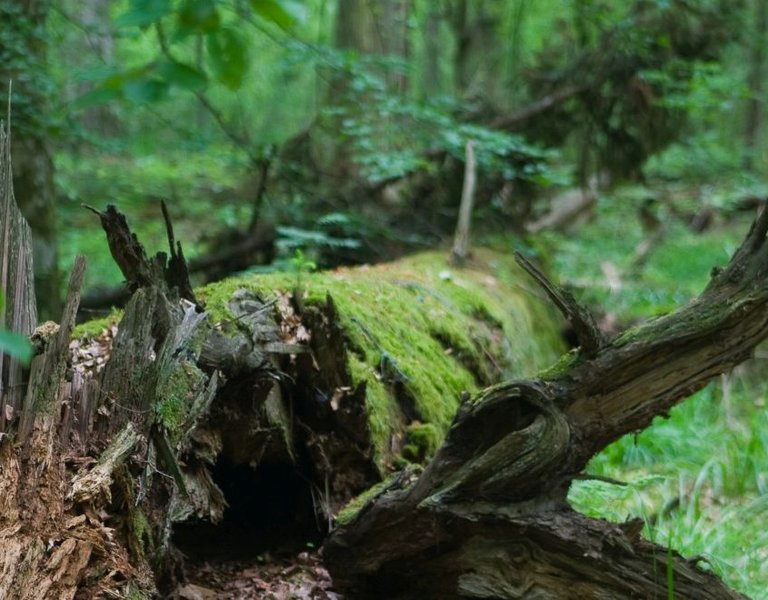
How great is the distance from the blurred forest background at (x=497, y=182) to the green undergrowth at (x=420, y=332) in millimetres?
522

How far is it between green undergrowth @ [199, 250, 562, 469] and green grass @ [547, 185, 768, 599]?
92cm

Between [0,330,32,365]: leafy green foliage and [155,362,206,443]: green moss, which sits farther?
[155,362,206,443]: green moss

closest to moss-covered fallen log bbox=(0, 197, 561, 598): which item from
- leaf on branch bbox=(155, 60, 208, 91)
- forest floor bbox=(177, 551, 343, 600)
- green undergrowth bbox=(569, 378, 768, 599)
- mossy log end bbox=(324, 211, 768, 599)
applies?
forest floor bbox=(177, 551, 343, 600)

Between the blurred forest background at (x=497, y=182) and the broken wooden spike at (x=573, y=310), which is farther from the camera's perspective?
the blurred forest background at (x=497, y=182)

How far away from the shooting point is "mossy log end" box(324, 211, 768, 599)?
2729 mm

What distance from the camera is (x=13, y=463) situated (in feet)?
7.87

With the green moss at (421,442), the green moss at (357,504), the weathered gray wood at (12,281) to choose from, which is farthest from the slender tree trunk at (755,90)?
the weathered gray wood at (12,281)

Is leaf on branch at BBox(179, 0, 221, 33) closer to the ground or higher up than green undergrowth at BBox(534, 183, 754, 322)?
higher up

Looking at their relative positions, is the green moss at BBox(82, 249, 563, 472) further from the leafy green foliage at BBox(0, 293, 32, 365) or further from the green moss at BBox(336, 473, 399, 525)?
the leafy green foliage at BBox(0, 293, 32, 365)

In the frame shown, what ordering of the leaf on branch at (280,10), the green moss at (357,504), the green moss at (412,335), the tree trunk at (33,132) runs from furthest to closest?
the tree trunk at (33,132), the green moss at (412,335), the green moss at (357,504), the leaf on branch at (280,10)

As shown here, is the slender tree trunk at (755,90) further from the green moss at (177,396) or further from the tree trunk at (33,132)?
the green moss at (177,396)

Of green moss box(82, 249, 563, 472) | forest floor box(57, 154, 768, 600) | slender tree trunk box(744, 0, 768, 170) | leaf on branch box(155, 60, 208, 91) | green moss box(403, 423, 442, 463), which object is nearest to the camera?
leaf on branch box(155, 60, 208, 91)

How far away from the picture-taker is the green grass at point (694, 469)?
12.9ft

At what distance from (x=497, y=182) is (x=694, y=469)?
12.7 ft
